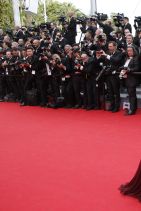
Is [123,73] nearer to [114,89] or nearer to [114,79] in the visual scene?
[114,79]

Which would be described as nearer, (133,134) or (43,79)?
(133,134)

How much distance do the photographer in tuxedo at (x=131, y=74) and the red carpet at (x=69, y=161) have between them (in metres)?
0.30

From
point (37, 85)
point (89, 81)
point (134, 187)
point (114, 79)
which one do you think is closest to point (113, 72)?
point (114, 79)

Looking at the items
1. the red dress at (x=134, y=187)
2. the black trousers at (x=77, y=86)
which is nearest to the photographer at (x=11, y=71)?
the black trousers at (x=77, y=86)

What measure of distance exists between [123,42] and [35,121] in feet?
10.00

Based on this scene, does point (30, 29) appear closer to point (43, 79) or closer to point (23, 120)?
point (43, 79)

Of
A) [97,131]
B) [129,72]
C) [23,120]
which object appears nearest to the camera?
[97,131]

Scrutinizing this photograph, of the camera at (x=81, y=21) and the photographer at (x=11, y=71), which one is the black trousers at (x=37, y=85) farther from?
the camera at (x=81, y=21)

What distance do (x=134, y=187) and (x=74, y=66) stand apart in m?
5.90

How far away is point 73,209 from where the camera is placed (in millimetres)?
4375

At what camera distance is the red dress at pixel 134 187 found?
448cm

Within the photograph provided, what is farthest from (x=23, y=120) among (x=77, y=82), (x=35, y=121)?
(x=77, y=82)

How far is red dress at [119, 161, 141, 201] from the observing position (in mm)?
4478

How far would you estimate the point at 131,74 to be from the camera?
898 centimetres
